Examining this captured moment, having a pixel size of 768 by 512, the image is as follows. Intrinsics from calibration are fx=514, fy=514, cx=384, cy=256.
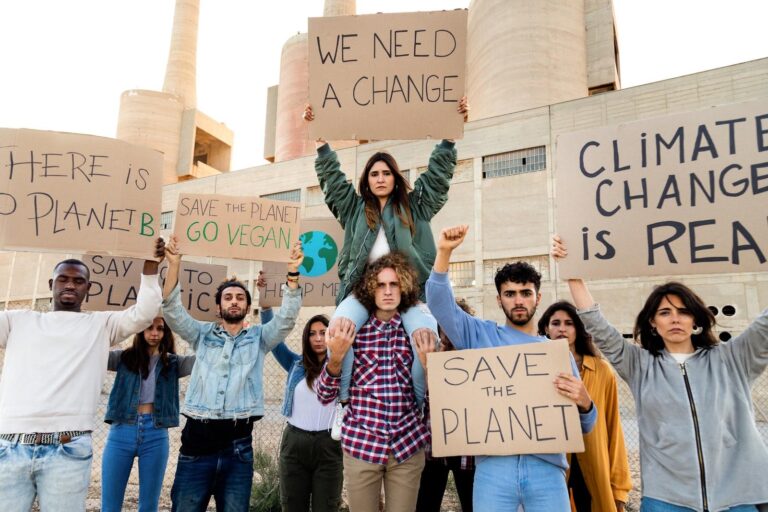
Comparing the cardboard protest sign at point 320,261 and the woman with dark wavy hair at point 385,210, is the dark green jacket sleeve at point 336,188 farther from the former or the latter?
the cardboard protest sign at point 320,261

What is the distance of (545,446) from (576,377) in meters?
0.40

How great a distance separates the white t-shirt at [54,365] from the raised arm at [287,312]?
90 centimetres

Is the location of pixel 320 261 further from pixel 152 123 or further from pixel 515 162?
pixel 152 123

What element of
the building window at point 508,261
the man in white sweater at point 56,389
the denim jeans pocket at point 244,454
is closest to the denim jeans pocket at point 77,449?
the man in white sweater at point 56,389

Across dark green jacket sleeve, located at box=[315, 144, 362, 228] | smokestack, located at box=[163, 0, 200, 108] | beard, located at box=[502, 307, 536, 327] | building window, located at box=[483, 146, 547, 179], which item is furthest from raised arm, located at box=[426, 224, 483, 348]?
smokestack, located at box=[163, 0, 200, 108]

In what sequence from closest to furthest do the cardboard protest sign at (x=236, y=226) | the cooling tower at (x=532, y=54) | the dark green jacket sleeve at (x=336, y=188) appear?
the dark green jacket sleeve at (x=336, y=188) < the cardboard protest sign at (x=236, y=226) < the cooling tower at (x=532, y=54)

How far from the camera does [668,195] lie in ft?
10.5

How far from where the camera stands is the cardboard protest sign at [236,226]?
4.43m

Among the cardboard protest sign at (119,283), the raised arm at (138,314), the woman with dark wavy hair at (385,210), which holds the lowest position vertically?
the raised arm at (138,314)

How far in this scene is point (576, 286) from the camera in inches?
123

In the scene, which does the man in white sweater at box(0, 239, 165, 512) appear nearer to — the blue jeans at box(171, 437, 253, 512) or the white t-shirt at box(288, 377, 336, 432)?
the blue jeans at box(171, 437, 253, 512)

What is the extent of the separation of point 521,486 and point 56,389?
8.69 feet

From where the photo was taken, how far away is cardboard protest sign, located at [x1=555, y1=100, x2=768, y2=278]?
301cm

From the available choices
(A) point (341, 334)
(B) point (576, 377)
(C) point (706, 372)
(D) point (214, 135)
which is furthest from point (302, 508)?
(D) point (214, 135)
